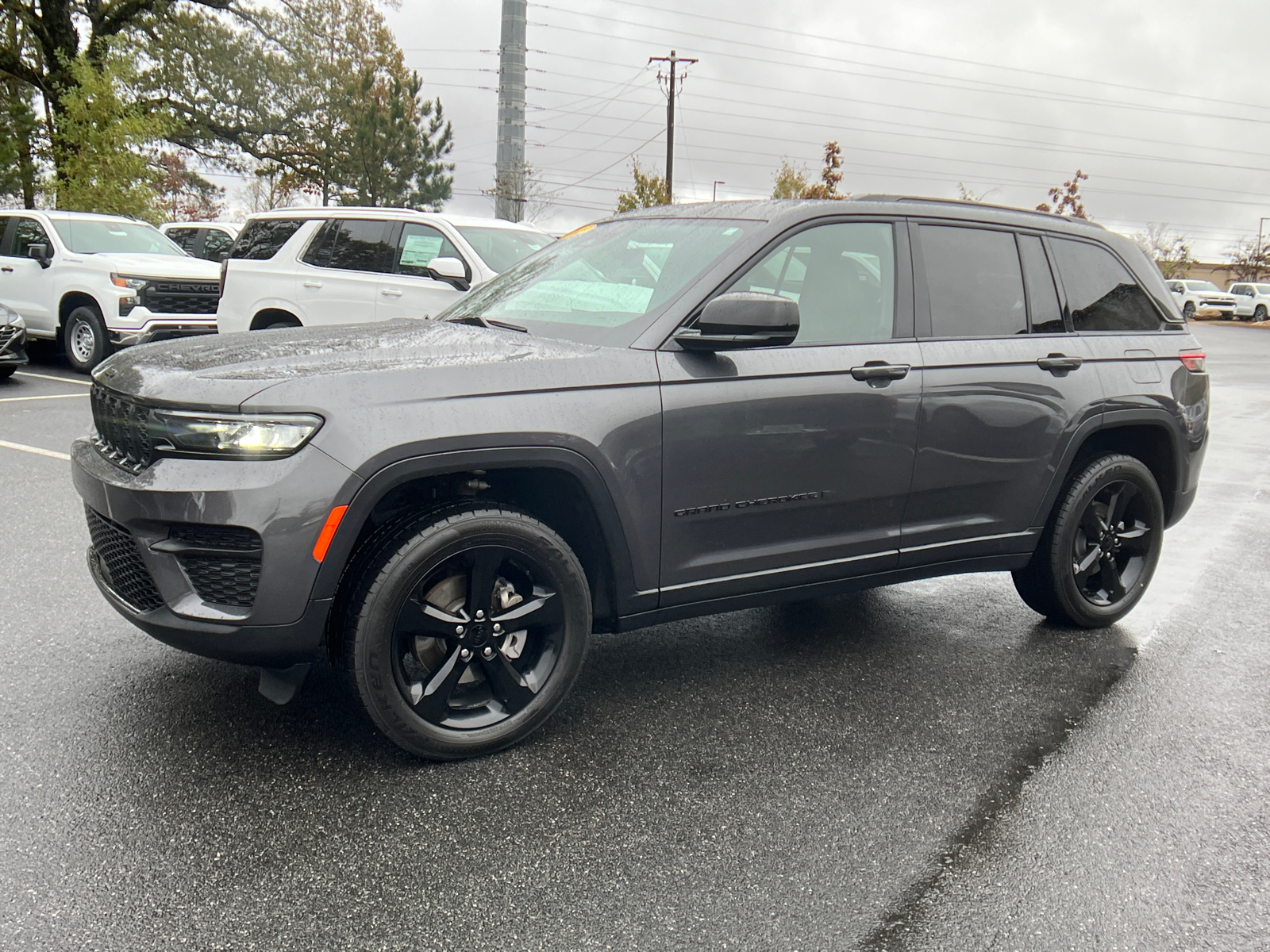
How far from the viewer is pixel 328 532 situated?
278cm

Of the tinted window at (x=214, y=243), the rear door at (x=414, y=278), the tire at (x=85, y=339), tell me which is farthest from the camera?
the tinted window at (x=214, y=243)

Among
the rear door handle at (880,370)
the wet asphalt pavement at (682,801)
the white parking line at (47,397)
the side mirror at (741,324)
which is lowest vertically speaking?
the white parking line at (47,397)

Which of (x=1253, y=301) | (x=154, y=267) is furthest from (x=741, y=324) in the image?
(x=1253, y=301)

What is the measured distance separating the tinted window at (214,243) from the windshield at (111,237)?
390cm

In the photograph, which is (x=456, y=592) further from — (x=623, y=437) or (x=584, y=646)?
(x=623, y=437)

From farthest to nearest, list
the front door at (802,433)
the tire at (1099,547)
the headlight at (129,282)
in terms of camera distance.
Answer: the headlight at (129,282) < the tire at (1099,547) < the front door at (802,433)

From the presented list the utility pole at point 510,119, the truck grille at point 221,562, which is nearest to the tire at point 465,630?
the truck grille at point 221,562

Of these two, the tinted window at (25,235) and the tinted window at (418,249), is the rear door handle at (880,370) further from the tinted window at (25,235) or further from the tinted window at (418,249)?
A: the tinted window at (25,235)

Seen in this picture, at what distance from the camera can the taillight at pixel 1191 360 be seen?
4694 millimetres

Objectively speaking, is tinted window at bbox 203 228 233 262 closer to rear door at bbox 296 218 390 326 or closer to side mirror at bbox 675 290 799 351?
rear door at bbox 296 218 390 326

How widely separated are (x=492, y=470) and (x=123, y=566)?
111cm

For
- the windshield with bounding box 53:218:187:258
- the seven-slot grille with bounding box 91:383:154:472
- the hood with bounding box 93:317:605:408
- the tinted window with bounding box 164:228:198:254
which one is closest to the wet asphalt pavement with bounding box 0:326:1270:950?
the seven-slot grille with bounding box 91:383:154:472

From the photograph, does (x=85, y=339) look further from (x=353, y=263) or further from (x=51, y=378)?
(x=353, y=263)

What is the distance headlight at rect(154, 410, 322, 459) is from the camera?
8.99 feet
